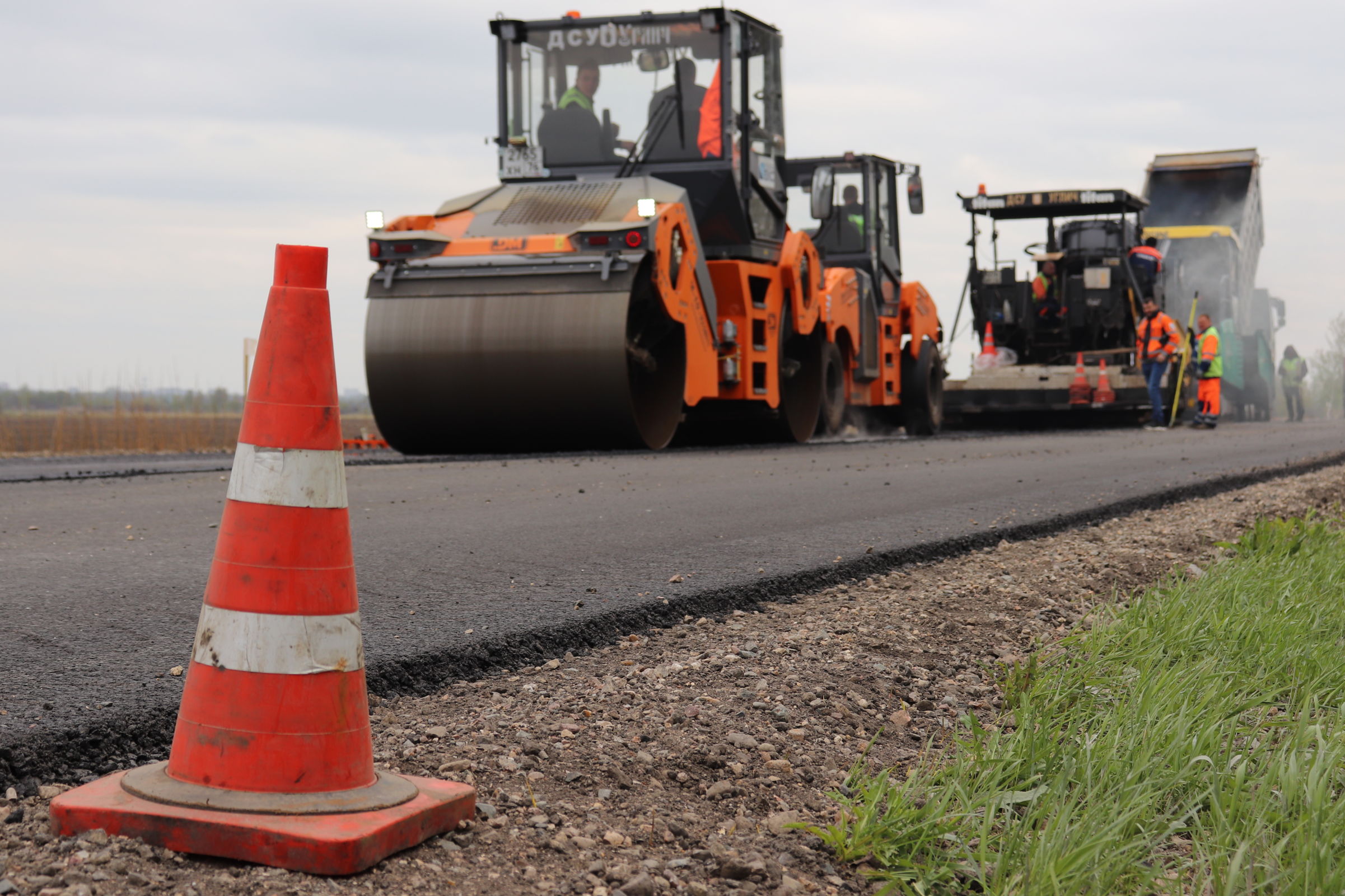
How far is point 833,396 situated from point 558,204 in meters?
4.47

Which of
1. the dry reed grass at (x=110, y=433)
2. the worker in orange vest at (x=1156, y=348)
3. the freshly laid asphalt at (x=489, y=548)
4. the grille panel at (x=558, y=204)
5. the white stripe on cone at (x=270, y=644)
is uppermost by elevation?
the grille panel at (x=558, y=204)

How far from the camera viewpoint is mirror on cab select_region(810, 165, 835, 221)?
1148 cm

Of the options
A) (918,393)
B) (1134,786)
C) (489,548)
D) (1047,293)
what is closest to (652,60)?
(918,393)

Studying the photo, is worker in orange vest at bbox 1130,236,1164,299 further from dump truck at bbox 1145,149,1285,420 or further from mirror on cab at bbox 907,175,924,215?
mirror on cab at bbox 907,175,924,215

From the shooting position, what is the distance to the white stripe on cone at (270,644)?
6.70 feet

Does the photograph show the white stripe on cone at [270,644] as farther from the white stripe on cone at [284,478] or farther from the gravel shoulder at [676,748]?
the gravel shoulder at [676,748]

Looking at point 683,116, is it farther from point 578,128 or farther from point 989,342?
point 989,342

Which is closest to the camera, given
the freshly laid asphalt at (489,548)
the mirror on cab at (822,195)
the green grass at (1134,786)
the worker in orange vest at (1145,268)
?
the green grass at (1134,786)

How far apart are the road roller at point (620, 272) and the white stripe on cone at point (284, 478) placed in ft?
22.7

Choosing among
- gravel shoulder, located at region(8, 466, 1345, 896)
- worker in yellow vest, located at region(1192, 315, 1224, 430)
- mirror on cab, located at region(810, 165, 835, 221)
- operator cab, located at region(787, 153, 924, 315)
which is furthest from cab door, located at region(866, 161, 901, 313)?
gravel shoulder, located at region(8, 466, 1345, 896)

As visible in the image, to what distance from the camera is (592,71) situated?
36.5ft

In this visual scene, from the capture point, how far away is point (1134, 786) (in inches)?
87.7

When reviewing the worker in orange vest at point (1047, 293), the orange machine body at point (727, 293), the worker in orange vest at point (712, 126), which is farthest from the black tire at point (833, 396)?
the worker in orange vest at point (1047, 293)

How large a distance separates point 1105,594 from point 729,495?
Result: 2.59m
